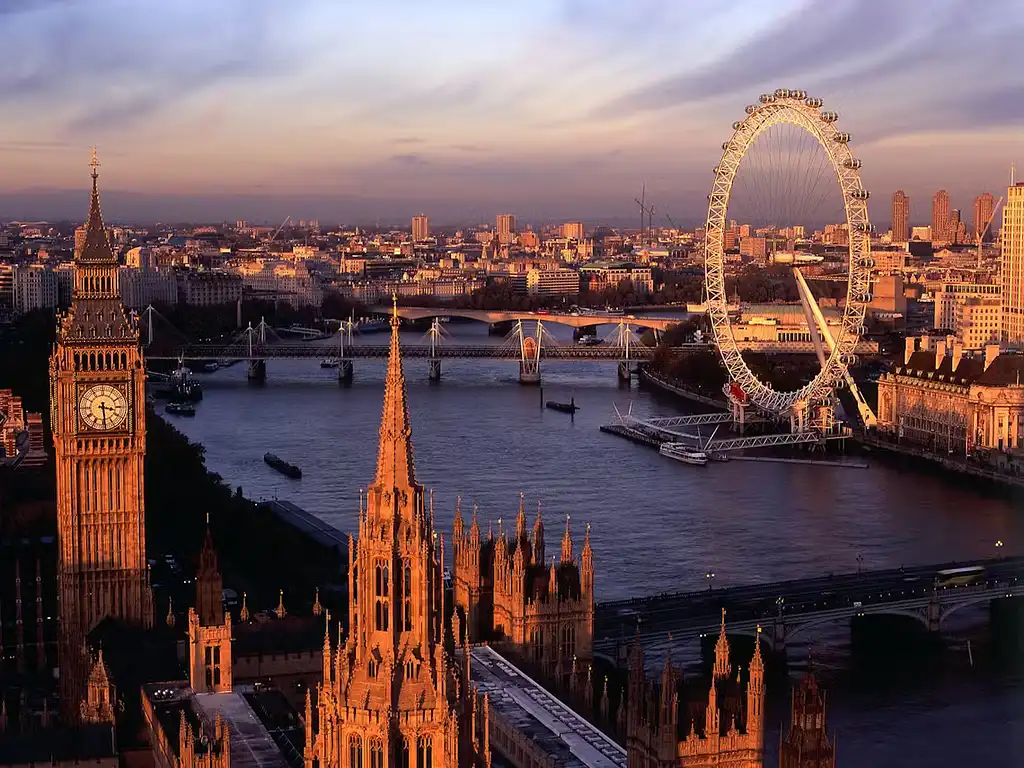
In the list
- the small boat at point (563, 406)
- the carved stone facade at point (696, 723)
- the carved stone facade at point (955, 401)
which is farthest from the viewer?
the small boat at point (563, 406)

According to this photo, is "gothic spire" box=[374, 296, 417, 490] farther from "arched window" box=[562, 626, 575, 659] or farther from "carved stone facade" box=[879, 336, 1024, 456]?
"carved stone facade" box=[879, 336, 1024, 456]

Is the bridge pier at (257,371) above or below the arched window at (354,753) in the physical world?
below

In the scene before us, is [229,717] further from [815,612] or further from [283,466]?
[283,466]

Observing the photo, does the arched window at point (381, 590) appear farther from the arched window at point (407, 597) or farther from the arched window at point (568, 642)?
the arched window at point (568, 642)

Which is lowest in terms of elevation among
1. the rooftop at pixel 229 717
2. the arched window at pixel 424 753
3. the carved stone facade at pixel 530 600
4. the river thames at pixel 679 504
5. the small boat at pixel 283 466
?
the river thames at pixel 679 504

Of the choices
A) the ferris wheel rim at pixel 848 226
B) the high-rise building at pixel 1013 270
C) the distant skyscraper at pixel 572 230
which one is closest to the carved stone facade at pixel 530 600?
the ferris wheel rim at pixel 848 226

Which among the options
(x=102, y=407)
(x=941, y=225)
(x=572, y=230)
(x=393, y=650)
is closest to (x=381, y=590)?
(x=393, y=650)

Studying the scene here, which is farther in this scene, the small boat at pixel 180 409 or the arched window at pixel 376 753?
the small boat at pixel 180 409

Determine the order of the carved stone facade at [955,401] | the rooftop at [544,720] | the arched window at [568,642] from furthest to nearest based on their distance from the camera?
1. the carved stone facade at [955,401]
2. the arched window at [568,642]
3. the rooftop at [544,720]
